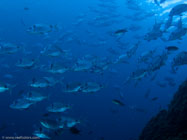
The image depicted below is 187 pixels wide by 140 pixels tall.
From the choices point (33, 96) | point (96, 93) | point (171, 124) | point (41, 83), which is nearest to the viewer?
point (171, 124)

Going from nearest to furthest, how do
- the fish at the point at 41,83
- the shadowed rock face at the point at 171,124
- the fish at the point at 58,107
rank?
the shadowed rock face at the point at 171,124 < the fish at the point at 58,107 < the fish at the point at 41,83

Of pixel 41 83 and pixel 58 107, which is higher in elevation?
pixel 41 83

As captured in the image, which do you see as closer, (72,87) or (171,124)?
(171,124)

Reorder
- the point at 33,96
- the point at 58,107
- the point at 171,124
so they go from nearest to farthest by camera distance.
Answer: the point at 171,124, the point at 58,107, the point at 33,96

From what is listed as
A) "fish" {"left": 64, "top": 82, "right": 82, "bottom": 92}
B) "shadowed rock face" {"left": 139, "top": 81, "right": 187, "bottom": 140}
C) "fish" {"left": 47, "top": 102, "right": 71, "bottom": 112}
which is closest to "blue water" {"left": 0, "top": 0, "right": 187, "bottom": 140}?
"fish" {"left": 47, "top": 102, "right": 71, "bottom": 112}

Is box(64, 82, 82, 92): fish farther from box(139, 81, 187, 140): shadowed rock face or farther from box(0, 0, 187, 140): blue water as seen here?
box(139, 81, 187, 140): shadowed rock face

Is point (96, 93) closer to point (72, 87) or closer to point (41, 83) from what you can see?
point (41, 83)

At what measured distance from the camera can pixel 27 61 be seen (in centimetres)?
805

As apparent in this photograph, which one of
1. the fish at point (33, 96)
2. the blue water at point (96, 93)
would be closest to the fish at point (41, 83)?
the fish at point (33, 96)

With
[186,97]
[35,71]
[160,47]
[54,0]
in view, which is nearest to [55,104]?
[186,97]

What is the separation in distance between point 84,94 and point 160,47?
25.0 m

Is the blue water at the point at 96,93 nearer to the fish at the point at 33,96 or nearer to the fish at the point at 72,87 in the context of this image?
the fish at the point at 33,96

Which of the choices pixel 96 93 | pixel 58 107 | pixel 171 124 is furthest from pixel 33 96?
pixel 96 93

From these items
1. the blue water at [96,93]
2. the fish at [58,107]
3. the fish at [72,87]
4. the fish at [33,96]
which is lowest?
the blue water at [96,93]
